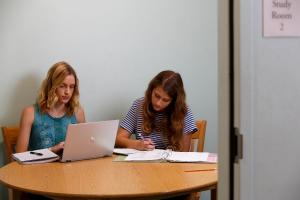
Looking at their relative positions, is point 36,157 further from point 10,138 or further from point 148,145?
point 148,145

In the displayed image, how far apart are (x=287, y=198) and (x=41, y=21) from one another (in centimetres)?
245

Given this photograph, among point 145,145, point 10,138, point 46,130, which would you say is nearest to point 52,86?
point 46,130

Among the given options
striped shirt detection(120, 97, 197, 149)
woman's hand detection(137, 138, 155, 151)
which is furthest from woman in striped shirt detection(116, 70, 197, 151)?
woman's hand detection(137, 138, 155, 151)

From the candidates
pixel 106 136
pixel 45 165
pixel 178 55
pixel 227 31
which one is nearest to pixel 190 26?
pixel 178 55

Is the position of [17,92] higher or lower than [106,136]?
higher

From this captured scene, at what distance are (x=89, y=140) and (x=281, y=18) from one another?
1518mm

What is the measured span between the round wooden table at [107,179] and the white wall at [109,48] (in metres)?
0.91

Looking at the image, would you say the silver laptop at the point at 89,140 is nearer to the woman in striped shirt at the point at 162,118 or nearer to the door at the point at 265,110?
the woman in striped shirt at the point at 162,118

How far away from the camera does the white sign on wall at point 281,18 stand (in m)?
1.30

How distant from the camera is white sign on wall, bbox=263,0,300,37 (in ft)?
4.26

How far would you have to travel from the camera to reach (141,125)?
3.14 metres

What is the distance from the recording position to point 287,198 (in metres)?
1.37

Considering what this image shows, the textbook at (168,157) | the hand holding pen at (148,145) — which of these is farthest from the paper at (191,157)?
the hand holding pen at (148,145)

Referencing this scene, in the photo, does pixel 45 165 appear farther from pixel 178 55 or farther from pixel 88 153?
pixel 178 55
